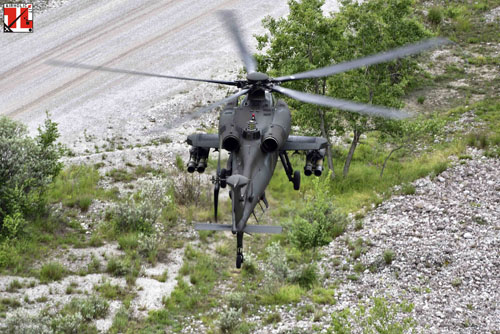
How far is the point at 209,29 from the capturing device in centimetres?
3238

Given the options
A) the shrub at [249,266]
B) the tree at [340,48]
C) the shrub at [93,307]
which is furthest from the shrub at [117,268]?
the tree at [340,48]

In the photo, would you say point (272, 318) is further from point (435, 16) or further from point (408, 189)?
point (435, 16)

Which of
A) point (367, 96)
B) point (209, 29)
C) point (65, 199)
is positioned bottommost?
point (65, 199)

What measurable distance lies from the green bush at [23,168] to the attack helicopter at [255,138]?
16.5 ft

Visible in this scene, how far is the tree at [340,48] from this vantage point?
22406 millimetres

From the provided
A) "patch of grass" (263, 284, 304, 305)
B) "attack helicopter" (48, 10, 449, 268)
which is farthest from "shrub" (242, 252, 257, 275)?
"attack helicopter" (48, 10, 449, 268)

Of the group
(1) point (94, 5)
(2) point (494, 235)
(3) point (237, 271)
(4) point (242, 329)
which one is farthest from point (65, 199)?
(1) point (94, 5)

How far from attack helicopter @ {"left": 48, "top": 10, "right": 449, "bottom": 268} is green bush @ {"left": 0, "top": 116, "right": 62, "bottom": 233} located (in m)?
5.04

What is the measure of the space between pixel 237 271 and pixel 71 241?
536 centimetres

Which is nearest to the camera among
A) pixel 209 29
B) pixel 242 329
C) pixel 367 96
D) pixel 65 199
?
pixel 242 329

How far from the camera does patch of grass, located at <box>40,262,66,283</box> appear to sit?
16562mm

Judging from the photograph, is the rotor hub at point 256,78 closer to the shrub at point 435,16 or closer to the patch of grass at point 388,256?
the patch of grass at point 388,256

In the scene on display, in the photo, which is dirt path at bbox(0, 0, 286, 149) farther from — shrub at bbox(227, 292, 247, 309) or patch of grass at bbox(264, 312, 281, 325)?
patch of grass at bbox(264, 312, 281, 325)

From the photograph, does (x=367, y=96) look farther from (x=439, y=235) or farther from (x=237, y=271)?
(x=237, y=271)
